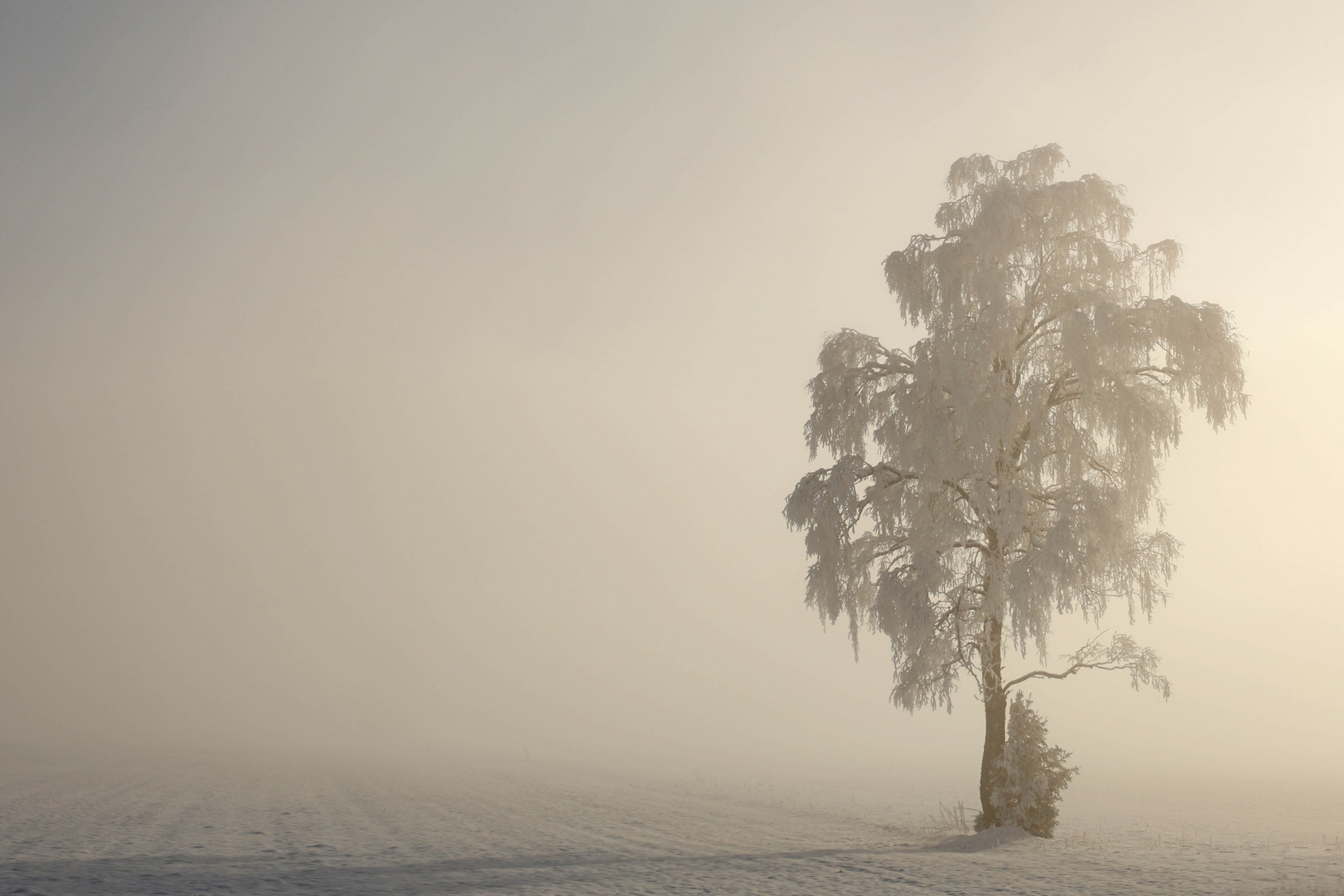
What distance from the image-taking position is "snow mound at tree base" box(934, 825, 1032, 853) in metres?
14.5

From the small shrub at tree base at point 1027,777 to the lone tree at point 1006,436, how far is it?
0.29m

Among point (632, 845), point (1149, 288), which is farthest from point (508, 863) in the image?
point (1149, 288)

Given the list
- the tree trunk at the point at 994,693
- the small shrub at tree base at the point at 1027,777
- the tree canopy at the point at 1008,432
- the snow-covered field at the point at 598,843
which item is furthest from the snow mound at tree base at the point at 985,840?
the tree canopy at the point at 1008,432

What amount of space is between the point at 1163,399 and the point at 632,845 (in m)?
13.2

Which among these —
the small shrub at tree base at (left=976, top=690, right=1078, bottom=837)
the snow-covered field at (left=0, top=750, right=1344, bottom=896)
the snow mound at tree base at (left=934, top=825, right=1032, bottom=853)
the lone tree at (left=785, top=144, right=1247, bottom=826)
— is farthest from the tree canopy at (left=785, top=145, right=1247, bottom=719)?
the snow-covered field at (left=0, top=750, right=1344, bottom=896)

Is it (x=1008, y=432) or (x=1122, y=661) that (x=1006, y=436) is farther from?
(x=1122, y=661)

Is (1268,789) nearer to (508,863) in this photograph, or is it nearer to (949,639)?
(949,639)

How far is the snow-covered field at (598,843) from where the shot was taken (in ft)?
33.9

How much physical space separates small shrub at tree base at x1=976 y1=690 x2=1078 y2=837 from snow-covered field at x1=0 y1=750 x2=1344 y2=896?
644 mm

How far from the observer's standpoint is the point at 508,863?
39.3 ft

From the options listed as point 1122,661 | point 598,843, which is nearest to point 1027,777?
point 1122,661

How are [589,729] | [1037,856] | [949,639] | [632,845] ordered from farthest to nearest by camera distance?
[589,729] < [949,639] < [632,845] < [1037,856]

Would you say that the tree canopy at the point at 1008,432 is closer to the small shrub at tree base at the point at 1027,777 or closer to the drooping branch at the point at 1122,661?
the drooping branch at the point at 1122,661

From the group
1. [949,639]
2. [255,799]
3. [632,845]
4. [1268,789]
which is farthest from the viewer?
[1268,789]
